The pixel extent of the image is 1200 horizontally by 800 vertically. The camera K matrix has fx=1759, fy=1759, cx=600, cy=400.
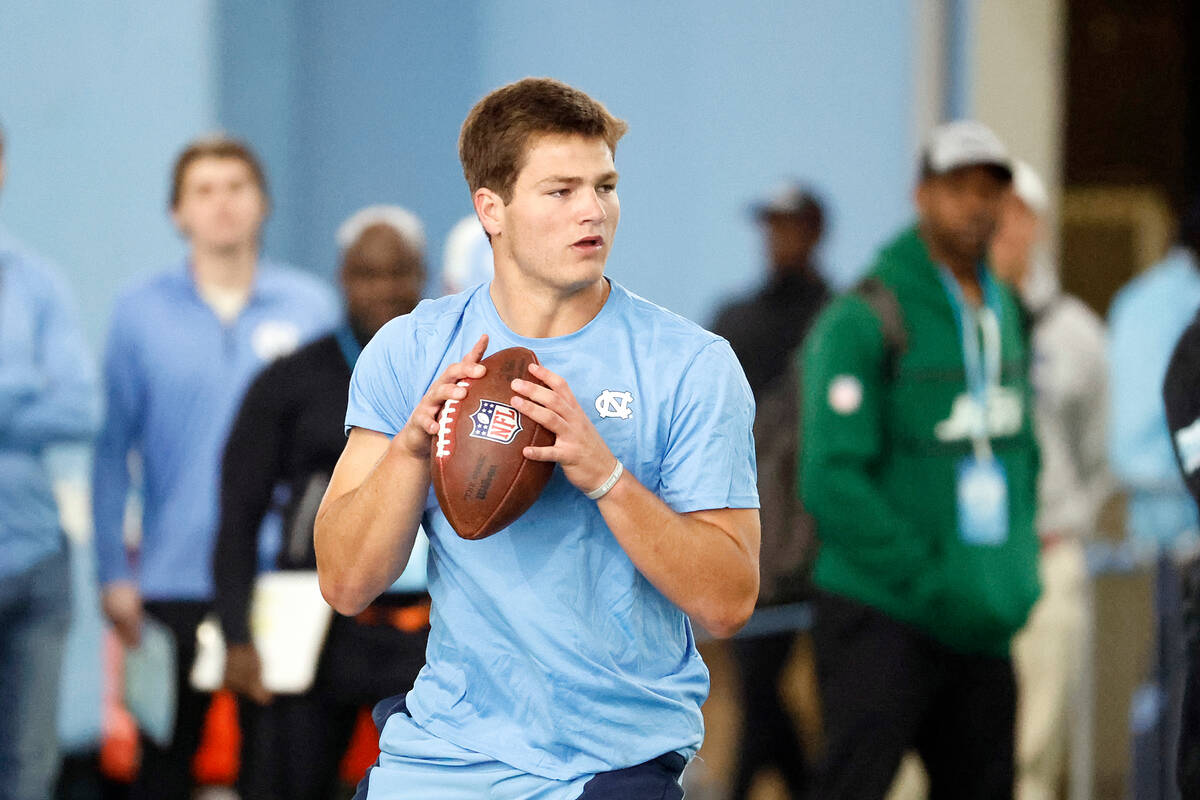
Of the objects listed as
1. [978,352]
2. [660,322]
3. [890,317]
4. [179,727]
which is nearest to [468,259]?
[890,317]

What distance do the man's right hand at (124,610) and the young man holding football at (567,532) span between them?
3.16m

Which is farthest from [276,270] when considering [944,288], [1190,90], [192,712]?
[1190,90]

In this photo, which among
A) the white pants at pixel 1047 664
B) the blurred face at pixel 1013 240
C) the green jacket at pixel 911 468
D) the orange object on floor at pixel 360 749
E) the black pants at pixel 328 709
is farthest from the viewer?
the blurred face at pixel 1013 240

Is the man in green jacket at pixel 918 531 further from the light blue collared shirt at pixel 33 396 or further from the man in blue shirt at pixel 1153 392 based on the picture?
the light blue collared shirt at pixel 33 396

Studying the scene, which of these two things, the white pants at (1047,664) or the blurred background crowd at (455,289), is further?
the white pants at (1047,664)

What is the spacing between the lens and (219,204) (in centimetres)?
604

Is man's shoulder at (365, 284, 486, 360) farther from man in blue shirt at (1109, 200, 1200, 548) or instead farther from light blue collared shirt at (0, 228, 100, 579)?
man in blue shirt at (1109, 200, 1200, 548)

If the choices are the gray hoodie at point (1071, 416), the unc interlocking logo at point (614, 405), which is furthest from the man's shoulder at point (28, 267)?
the gray hoodie at point (1071, 416)

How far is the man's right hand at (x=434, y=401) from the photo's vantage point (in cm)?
259

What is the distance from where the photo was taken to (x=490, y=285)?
2.90 meters

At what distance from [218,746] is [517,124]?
3709 millimetres

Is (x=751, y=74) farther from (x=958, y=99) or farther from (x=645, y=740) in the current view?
(x=645, y=740)

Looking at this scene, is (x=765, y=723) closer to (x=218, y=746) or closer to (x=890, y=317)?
(x=218, y=746)

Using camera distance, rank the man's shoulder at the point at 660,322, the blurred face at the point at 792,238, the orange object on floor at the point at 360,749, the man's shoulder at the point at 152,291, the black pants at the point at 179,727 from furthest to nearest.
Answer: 1. the blurred face at the point at 792,238
2. the man's shoulder at the point at 152,291
3. the black pants at the point at 179,727
4. the orange object on floor at the point at 360,749
5. the man's shoulder at the point at 660,322
